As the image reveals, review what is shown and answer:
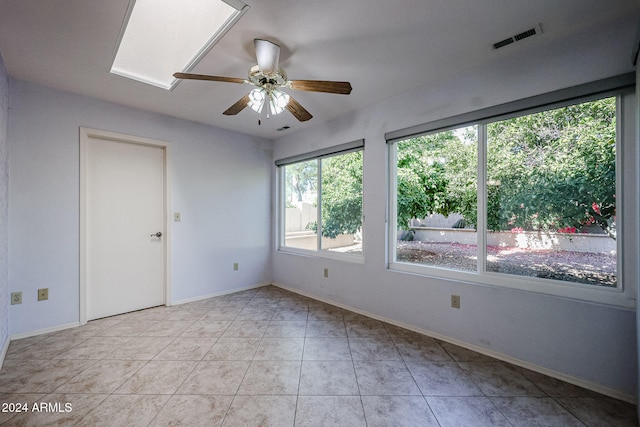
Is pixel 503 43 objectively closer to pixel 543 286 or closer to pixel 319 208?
pixel 543 286

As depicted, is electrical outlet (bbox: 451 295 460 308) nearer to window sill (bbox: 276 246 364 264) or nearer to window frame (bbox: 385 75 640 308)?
window frame (bbox: 385 75 640 308)

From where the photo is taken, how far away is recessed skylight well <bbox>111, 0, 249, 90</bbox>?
5.69ft

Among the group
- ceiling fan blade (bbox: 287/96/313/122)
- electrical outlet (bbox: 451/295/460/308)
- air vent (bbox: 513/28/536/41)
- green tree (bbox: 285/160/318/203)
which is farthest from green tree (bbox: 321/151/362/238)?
air vent (bbox: 513/28/536/41)

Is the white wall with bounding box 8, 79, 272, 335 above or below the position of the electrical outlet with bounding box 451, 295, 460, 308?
above

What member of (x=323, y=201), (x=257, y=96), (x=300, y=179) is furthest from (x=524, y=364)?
(x=300, y=179)

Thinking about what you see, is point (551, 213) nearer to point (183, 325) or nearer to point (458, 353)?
point (458, 353)

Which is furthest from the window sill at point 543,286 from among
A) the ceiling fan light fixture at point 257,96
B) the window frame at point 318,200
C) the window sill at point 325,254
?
the ceiling fan light fixture at point 257,96

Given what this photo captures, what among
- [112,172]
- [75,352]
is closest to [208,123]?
[112,172]

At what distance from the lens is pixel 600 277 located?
5.95ft

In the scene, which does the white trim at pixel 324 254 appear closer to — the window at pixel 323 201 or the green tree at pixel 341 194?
the window at pixel 323 201

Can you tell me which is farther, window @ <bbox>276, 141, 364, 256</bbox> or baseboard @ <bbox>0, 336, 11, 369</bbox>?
window @ <bbox>276, 141, 364, 256</bbox>

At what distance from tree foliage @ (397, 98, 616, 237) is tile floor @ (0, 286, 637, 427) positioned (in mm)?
1171

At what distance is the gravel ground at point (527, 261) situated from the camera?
5.97ft

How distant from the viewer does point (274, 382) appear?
1.83 m
